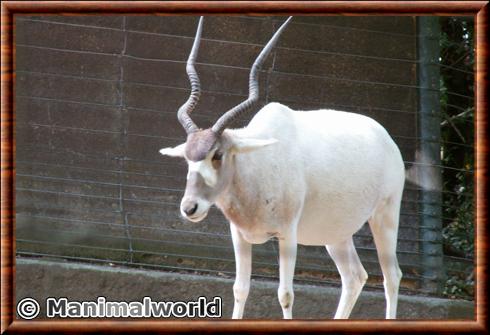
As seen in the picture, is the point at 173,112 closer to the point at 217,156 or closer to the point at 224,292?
the point at 224,292

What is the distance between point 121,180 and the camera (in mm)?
8688

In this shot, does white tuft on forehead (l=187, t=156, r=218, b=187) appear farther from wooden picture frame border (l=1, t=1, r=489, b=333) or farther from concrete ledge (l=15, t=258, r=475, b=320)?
concrete ledge (l=15, t=258, r=475, b=320)

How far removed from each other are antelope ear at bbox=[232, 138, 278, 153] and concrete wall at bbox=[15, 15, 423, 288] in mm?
1799

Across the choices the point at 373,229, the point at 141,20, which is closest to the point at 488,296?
the point at 373,229

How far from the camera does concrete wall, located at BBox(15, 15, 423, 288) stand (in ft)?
27.9

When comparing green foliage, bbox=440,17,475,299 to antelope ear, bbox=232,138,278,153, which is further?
green foliage, bbox=440,17,475,299

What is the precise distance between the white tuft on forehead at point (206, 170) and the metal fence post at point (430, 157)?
247cm

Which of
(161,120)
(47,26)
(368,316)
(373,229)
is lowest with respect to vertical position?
(368,316)

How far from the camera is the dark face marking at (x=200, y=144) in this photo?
6.64 m

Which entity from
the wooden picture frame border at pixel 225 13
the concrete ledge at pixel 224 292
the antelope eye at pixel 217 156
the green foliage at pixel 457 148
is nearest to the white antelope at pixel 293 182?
the antelope eye at pixel 217 156

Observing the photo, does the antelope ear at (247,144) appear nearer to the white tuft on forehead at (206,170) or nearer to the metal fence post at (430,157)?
the white tuft on forehead at (206,170)

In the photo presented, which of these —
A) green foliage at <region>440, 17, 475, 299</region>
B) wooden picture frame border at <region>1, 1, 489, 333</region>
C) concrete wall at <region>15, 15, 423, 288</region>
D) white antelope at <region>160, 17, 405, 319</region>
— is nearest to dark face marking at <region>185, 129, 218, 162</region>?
white antelope at <region>160, 17, 405, 319</region>

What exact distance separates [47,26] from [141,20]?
733mm

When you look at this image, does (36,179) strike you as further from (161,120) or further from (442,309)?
(442,309)
